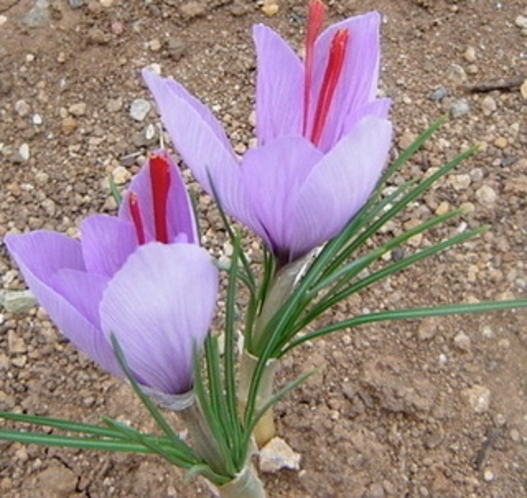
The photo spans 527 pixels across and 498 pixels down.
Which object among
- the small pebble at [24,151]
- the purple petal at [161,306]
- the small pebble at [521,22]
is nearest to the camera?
the purple petal at [161,306]

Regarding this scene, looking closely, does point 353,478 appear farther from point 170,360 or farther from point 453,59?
point 453,59

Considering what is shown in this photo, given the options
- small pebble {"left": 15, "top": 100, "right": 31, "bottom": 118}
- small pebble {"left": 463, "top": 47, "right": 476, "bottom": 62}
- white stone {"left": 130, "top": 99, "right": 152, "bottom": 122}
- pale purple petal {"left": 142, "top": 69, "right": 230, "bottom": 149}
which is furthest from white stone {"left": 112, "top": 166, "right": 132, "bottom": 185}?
pale purple petal {"left": 142, "top": 69, "right": 230, "bottom": 149}

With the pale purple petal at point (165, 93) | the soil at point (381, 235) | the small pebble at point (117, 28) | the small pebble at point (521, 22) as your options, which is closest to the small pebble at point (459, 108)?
the soil at point (381, 235)

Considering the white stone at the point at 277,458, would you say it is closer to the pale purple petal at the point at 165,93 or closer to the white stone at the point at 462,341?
the white stone at the point at 462,341

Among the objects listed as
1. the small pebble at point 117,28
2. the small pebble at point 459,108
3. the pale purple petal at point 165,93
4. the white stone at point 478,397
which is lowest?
the white stone at point 478,397

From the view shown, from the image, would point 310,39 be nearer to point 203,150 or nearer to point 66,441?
point 203,150

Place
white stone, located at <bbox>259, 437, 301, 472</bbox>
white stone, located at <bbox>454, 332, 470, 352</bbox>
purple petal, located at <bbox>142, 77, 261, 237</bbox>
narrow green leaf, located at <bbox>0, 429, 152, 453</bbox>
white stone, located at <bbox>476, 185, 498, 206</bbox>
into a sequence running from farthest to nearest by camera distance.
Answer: white stone, located at <bbox>476, 185, 498, 206</bbox>, white stone, located at <bbox>454, 332, 470, 352</bbox>, white stone, located at <bbox>259, 437, 301, 472</bbox>, narrow green leaf, located at <bbox>0, 429, 152, 453</bbox>, purple petal, located at <bbox>142, 77, 261, 237</bbox>

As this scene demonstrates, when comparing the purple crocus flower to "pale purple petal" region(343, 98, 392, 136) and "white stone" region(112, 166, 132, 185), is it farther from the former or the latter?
"white stone" region(112, 166, 132, 185)

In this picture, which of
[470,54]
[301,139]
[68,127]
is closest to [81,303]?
[301,139]
